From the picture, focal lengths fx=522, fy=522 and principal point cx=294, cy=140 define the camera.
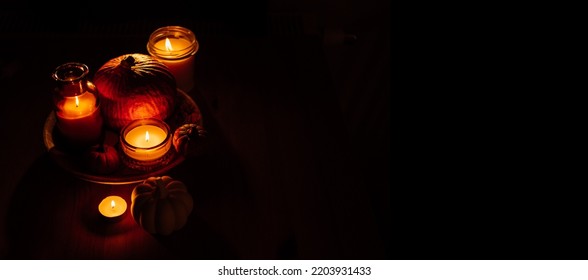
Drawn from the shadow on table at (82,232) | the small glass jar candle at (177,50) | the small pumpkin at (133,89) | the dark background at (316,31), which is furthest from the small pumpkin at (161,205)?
the dark background at (316,31)

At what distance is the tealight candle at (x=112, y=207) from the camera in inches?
30.1

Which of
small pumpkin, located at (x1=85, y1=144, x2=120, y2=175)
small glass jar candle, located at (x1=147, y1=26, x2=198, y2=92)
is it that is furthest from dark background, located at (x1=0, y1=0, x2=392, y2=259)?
small pumpkin, located at (x1=85, y1=144, x2=120, y2=175)

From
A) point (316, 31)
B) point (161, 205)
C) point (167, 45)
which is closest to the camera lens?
point (161, 205)

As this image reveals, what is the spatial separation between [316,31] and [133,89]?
2.33ft

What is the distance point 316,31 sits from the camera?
1396mm

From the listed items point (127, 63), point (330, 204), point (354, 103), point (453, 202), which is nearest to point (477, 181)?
point (453, 202)

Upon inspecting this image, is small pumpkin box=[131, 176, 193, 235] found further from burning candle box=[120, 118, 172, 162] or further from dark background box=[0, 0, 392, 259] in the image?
dark background box=[0, 0, 392, 259]

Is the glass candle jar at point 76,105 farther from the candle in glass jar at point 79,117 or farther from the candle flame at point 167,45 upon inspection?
the candle flame at point 167,45

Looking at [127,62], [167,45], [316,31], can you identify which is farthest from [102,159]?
[316,31]

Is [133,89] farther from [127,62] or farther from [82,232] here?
[82,232]

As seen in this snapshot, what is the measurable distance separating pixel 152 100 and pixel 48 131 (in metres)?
0.18

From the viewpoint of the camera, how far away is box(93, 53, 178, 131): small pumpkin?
80 centimetres

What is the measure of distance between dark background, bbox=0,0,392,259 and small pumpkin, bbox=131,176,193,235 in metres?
0.37
